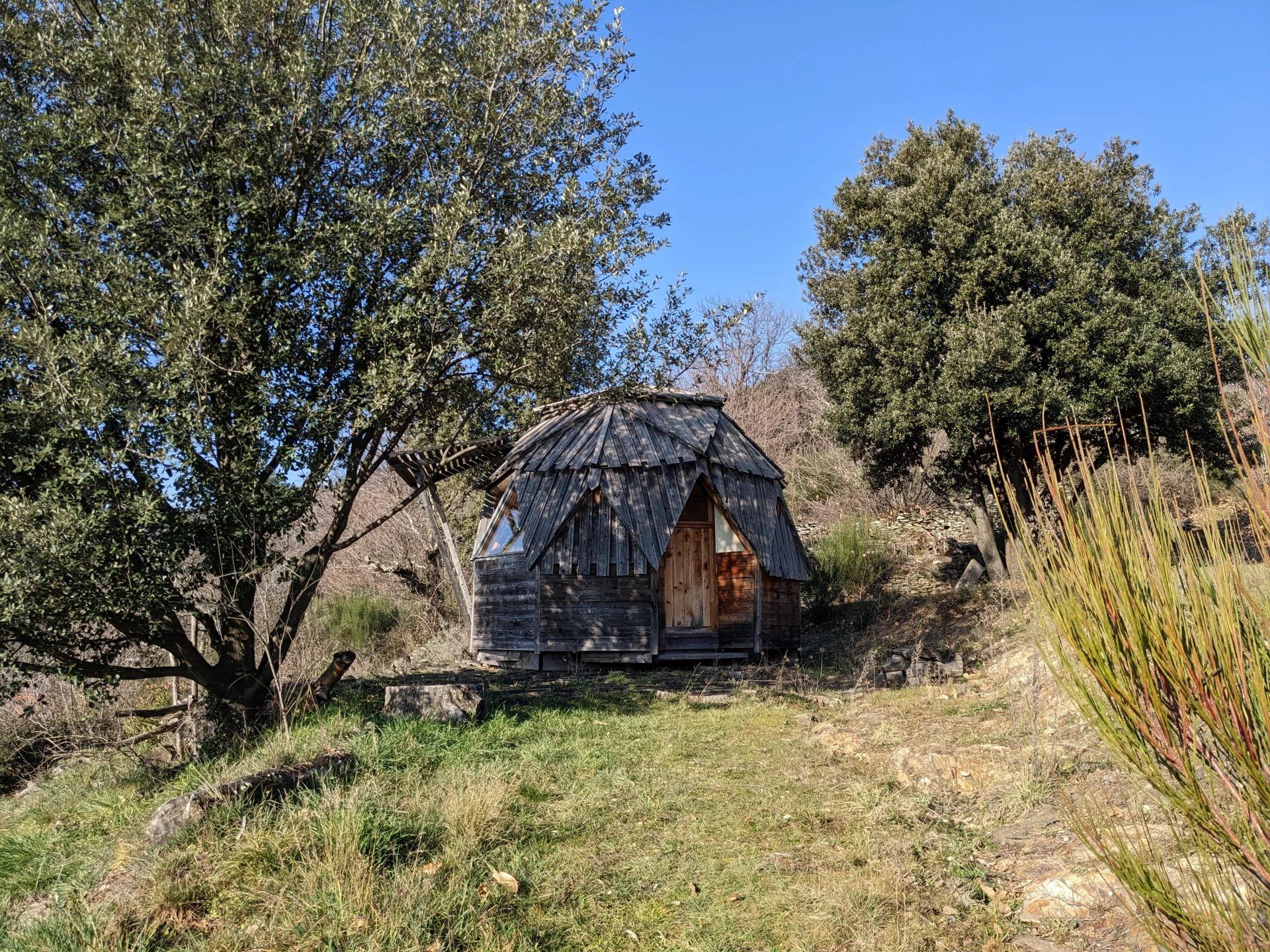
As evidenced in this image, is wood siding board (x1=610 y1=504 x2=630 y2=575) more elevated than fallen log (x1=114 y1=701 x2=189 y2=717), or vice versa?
wood siding board (x1=610 y1=504 x2=630 y2=575)

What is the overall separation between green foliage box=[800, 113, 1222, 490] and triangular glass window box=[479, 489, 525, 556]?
7.48 meters

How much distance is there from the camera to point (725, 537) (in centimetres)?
1605

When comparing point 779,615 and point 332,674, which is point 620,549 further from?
point 332,674

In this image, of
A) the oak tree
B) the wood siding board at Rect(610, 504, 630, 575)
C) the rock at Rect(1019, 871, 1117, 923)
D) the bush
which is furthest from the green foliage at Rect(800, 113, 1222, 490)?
the rock at Rect(1019, 871, 1117, 923)

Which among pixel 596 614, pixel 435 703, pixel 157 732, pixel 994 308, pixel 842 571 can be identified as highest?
pixel 994 308

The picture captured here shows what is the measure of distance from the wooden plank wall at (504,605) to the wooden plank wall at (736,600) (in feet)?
11.7

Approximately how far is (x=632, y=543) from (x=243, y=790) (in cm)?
958

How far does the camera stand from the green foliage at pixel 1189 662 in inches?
78.5

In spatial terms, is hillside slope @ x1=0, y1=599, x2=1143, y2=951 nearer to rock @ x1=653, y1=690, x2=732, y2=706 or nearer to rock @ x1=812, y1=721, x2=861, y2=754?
rock @ x1=812, y1=721, x2=861, y2=754

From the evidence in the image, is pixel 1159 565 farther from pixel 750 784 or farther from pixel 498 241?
pixel 498 241

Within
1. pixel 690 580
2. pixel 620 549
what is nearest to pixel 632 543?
pixel 620 549

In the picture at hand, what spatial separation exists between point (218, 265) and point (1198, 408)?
1713 cm

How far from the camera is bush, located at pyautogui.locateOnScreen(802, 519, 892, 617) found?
20002 millimetres

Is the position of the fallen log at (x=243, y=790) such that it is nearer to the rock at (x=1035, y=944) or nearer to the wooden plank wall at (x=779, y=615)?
the rock at (x=1035, y=944)
